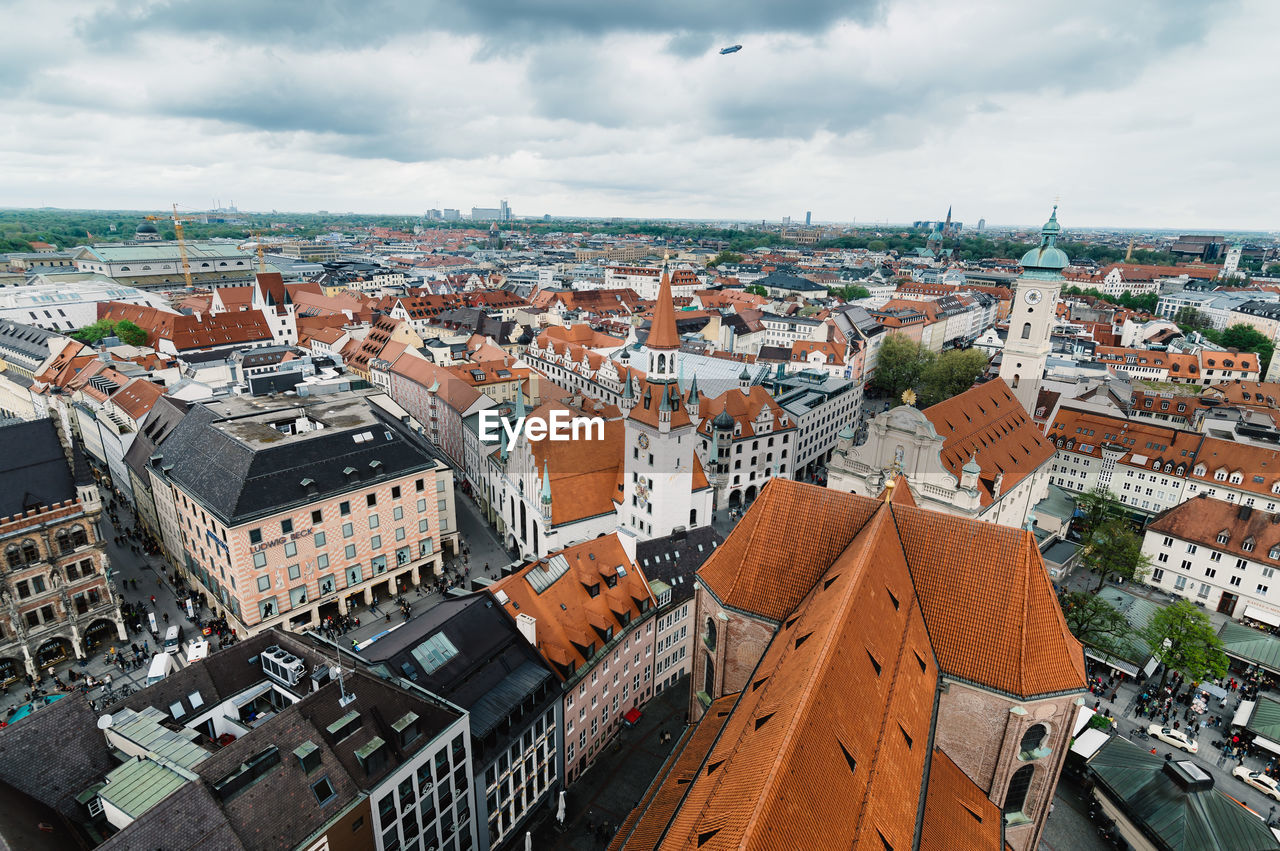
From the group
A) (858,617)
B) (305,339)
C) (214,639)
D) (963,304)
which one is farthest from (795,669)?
(963,304)

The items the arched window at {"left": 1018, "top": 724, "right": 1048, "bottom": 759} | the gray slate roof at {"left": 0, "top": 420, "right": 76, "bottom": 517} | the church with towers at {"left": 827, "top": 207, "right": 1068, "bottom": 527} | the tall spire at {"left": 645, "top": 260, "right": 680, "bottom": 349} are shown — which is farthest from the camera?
the church with towers at {"left": 827, "top": 207, "right": 1068, "bottom": 527}

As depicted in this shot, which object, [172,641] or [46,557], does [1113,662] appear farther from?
[46,557]

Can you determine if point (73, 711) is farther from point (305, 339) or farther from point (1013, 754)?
point (305, 339)

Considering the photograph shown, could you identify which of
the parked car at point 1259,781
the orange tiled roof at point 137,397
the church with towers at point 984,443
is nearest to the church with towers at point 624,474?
the church with towers at point 984,443

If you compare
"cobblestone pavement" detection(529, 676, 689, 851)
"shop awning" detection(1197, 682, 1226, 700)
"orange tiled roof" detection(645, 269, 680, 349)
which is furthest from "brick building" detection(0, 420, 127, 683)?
"shop awning" detection(1197, 682, 1226, 700)

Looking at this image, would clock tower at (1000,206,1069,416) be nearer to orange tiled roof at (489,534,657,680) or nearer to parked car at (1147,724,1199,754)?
parked car at (1147,724,1199,754)

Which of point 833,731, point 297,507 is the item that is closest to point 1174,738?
point 833,731
